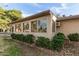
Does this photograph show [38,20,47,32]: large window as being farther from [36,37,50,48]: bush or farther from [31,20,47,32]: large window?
[36,37,50,48]: bush

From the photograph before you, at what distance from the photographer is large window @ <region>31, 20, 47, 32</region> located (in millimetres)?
4887

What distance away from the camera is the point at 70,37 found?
4715 mm

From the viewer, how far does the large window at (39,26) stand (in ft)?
16.0

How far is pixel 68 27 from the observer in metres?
4.76

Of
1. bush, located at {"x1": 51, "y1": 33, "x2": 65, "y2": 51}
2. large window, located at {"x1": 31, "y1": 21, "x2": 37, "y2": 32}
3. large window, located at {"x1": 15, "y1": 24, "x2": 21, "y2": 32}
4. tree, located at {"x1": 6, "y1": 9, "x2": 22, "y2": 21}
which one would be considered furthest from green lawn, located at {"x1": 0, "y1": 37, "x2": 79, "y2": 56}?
tree, located at {"x1": 6, "y1": 9, "x2": 22, "y2": 21}

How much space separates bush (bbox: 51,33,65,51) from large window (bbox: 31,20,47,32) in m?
0.34

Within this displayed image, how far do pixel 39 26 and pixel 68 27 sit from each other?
73 centimetres

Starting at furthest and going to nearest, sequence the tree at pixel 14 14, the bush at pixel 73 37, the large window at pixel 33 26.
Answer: the large window at pixel 33 26, the tree at pixel 14 14, the bush at pixel 73 37

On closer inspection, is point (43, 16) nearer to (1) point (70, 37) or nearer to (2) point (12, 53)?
(1) point (70, 37)

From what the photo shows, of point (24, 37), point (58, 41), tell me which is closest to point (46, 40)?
point (58, 41)

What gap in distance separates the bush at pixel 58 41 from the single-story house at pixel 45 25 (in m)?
0.10

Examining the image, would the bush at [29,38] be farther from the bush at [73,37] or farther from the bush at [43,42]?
the bush at [73,37]

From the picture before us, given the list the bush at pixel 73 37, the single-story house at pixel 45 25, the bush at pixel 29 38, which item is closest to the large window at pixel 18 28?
the single-story house at pixel 45 25

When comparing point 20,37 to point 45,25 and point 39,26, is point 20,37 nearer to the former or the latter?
point 39,26
